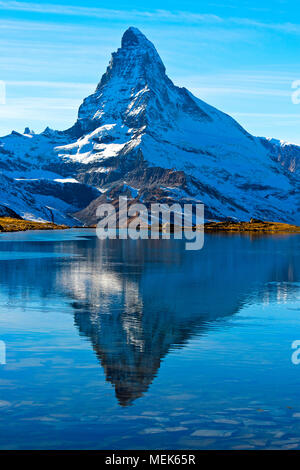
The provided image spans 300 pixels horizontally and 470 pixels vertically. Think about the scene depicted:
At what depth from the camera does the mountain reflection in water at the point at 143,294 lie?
39156 mm

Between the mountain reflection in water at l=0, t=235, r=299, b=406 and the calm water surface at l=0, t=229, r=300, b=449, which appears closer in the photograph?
the calm water surface at l=0, t=229, r=300, b=449

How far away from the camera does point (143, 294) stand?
71.4 m

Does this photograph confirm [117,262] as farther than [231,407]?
Yes

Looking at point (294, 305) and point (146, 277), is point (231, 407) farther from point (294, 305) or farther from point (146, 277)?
point (146, 277)

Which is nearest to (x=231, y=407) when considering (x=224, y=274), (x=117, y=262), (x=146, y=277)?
(x=146, y=277)

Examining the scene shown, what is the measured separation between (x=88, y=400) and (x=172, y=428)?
210 inches

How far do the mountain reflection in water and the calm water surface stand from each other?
0.17 meters

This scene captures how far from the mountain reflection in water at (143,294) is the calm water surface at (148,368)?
17cm

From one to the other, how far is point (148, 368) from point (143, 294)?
36.1 metres

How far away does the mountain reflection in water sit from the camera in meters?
39.2

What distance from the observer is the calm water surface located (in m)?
25.2

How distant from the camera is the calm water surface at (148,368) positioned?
2516 centimetres

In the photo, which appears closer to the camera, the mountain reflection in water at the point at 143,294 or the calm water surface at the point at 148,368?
the calm water surface at the point at 148,368

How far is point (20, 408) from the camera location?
27.9 metres
